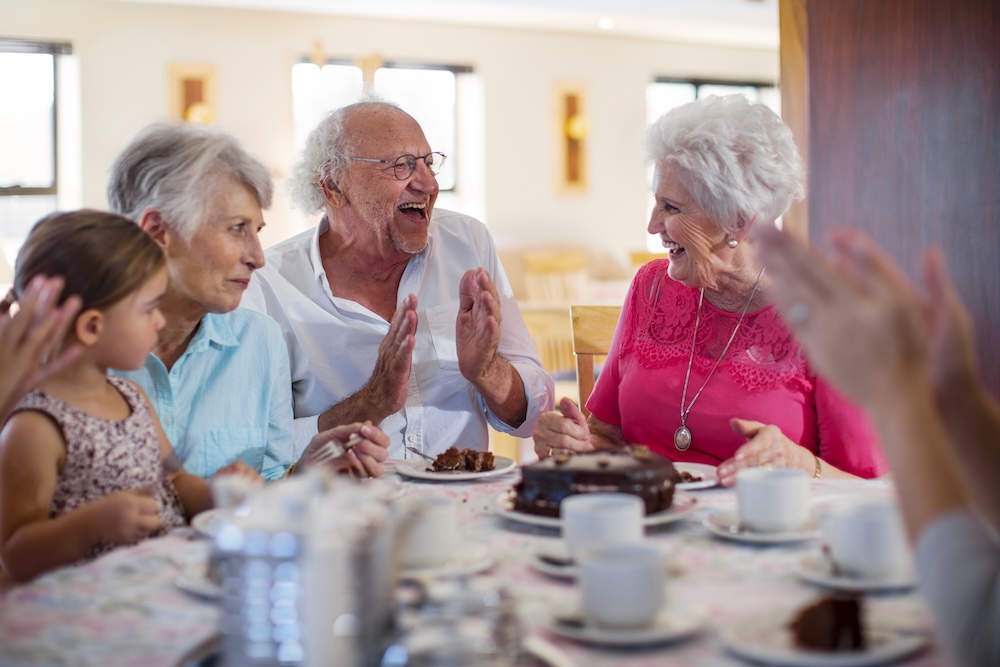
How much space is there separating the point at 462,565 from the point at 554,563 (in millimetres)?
109

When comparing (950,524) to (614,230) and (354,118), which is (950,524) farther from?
(614,230)

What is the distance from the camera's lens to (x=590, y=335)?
2.55 m

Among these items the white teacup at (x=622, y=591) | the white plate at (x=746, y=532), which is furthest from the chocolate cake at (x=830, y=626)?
the white plate at (x=746, y=532)

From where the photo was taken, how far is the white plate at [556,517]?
138 cm

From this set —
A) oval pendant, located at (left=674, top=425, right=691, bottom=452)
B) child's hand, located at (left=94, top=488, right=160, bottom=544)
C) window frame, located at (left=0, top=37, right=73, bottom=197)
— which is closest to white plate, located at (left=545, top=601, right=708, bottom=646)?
child's hand, located at (left=94, top=488, right=160, bottom=544)

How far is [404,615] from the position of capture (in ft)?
3.33

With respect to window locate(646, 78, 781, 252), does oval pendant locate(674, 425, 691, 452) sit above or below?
below

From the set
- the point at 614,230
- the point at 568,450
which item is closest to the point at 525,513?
the point at 568,450

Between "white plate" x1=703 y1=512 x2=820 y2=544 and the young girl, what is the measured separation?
0.75m

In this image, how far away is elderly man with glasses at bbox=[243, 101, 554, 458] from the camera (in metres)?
2.51

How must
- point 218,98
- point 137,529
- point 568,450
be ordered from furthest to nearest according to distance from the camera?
1. point 218,98
2. point 568,450
3. point 137,529

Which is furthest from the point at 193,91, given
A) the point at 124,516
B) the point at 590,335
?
the point at 124,516

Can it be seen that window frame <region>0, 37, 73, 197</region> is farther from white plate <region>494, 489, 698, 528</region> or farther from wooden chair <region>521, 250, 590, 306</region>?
white plate <region>494, 489, 698, 528</region>

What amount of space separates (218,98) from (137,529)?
783cm
